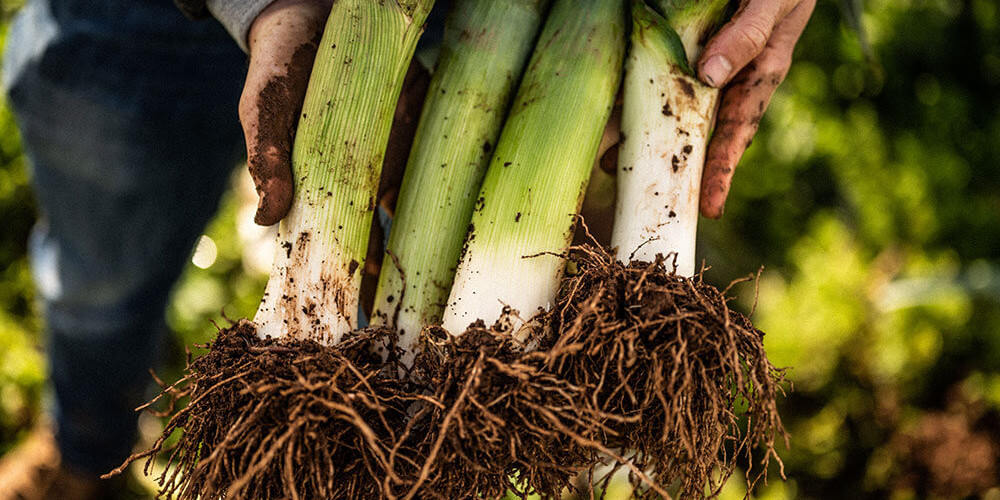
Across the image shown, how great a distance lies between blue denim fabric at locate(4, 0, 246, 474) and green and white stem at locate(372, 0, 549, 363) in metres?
0.83

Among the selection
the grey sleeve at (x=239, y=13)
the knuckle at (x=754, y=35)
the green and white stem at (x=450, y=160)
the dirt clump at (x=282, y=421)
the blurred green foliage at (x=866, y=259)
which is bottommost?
the blurred green foliage at (x=866, y=259)

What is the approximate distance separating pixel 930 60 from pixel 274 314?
387cm

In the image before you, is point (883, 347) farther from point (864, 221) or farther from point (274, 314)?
point (274, 314)

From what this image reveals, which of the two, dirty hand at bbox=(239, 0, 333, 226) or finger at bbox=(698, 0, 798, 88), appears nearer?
dirty hand at bbox=(239, 0, 333, 226)

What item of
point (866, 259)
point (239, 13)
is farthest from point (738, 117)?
point (866, 259)

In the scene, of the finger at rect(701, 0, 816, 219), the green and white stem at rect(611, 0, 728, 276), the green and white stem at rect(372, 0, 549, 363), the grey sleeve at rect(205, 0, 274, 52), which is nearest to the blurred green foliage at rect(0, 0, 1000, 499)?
the finger at rect(701, 0, 816, 219)

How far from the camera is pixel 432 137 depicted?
132 centimetres

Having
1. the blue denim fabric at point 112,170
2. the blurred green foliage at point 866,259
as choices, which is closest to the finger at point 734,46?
the blurred green foliage at point 866,259

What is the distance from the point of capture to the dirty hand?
3.81ft

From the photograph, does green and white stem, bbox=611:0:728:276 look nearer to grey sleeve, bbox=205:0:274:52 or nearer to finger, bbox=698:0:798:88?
finger, bbox=698:0:798:88

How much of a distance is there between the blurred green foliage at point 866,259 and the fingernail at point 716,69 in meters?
0.62

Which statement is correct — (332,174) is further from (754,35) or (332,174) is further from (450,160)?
(754,35)

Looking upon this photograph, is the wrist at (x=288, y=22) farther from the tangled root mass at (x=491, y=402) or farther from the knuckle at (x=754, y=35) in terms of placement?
the knuckle at (x=754, y=35)

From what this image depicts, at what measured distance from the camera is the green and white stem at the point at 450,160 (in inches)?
50.8
